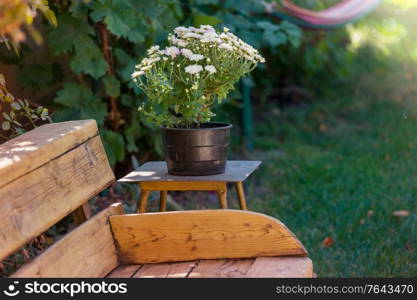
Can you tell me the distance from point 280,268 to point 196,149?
526 millimetres

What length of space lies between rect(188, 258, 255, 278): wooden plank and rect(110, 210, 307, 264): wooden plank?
A: 0.02m

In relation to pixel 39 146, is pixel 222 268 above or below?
below

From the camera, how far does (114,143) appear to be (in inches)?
148

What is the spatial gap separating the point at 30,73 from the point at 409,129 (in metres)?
3.09

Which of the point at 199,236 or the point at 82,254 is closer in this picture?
the point at 82,254

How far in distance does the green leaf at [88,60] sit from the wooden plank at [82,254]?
121cm

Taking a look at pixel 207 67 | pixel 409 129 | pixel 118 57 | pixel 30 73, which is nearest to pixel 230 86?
pixel 207 67

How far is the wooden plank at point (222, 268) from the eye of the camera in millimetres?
2164

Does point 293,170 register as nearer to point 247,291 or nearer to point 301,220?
point 301,220

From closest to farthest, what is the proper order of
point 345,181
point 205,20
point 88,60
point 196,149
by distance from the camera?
point 196,149 < point 88,60 < point 205,20 < point 345,181

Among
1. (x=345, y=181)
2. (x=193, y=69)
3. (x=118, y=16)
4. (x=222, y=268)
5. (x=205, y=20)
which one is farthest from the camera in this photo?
(x=345, y=181)

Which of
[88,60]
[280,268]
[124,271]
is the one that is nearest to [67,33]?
[88,60]

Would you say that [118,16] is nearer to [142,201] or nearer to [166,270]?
[142,201]

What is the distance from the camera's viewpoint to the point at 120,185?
3980mm
